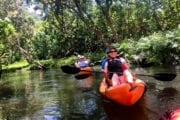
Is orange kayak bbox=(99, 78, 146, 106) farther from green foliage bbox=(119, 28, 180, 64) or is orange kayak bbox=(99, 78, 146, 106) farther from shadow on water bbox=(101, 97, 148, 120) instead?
green foliage bbox=(119, 28, 180, 64)

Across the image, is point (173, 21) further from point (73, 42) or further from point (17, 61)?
point (17, 61)

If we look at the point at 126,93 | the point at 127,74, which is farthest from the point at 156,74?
the point at 126,93

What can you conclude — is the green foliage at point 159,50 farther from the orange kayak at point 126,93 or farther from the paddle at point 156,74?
the orange kayak at point 126,93

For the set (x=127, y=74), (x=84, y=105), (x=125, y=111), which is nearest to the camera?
(x=125, y=111)

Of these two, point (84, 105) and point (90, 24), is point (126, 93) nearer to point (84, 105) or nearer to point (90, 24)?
point (84, 105)

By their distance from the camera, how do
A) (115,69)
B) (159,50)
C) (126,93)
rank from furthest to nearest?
(159,50)
(115,69)
(126,93)

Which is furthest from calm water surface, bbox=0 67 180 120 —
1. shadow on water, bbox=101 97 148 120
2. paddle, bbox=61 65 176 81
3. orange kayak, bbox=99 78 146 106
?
paddle, bbox=61 65 176 81

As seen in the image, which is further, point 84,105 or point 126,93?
point 84,105

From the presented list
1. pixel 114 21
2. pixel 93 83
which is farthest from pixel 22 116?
pixel 114 21

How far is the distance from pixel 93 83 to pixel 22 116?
6699 millimetres

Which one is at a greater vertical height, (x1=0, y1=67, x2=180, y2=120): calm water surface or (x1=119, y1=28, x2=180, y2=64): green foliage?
(x1=119, y1=28, x2=180, y2=64): green foliage

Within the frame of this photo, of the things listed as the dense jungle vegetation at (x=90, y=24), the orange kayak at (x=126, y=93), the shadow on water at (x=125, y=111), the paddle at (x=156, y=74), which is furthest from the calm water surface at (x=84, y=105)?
the dense jungle vegetation at (x=90, y=24)

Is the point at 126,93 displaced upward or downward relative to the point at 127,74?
downward

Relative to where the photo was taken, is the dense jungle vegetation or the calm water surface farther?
the dense jungle vegetation
